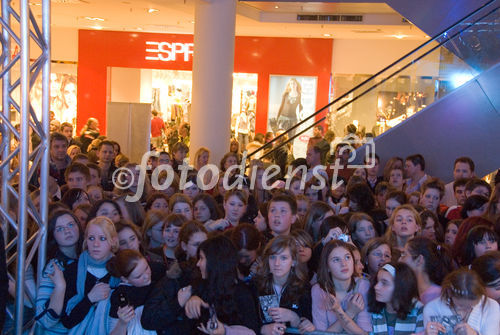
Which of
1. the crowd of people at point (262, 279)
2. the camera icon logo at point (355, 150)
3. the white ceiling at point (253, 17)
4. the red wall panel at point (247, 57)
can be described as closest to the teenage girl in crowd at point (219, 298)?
the crowd of people at point (262, 279)

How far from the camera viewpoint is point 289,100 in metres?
16.5

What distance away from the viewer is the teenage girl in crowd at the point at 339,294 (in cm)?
386

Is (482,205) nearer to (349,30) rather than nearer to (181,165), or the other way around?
(181,165)

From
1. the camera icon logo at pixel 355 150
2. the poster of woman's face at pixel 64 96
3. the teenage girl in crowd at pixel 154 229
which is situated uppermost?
the poster of woman's face at pixel 64 96

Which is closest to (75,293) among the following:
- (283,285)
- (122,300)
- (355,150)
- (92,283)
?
(92,283)

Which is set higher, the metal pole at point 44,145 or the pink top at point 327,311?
the metal pole at point 44,145

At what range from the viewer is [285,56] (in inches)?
643

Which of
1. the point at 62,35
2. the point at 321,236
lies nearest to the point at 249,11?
the point at 62,35

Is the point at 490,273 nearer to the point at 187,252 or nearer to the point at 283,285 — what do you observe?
the point at 283,285

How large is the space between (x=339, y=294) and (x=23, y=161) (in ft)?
7.00

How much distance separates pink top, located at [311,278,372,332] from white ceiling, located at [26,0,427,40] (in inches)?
300

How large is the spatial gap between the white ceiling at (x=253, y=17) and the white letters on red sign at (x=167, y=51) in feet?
1.33

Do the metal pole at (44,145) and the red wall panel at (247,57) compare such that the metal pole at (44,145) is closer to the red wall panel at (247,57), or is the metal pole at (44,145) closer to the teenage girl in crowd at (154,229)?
the teenage girl in crowd at (154,229)

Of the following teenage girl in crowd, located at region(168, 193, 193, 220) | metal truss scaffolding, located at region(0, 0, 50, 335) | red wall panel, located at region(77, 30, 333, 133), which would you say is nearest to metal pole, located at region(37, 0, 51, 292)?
metal truss scaffolding, located at region(0, 0, 50, 335)
